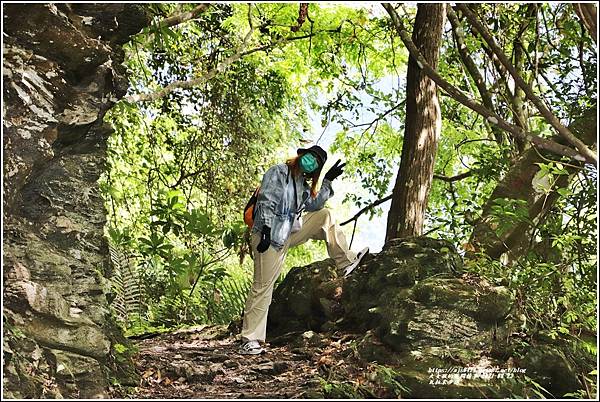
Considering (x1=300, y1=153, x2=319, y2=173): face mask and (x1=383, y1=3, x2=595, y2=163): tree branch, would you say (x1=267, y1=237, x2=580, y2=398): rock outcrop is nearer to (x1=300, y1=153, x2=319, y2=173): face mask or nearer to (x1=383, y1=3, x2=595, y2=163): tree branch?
(x1=300, y1=153, x2=319, y2=173): face mask

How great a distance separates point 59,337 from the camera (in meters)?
4.45

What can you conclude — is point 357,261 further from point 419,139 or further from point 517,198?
point 517,198

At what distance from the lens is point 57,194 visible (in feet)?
16.5

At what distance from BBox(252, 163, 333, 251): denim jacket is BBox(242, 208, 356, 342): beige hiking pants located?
143 mm

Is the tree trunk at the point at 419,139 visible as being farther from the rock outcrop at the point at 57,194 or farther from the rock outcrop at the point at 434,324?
the rock outcrop at the point at 57,194

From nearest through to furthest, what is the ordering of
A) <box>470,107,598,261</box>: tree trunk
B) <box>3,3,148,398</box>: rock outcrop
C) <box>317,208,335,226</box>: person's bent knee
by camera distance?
1. <box>3,3,148,398</box>: rock outcrop
2. <box>317,208,335,226</box>: person's bent knee
3. <box>470,107,598,261</box>: tree trunk

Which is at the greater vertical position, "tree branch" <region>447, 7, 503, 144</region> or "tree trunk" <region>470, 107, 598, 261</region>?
"tree branch" <region>447, 7, 503, 144</region>

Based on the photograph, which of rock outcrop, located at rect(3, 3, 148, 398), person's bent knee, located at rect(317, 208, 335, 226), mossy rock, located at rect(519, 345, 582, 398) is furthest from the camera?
person's bent knee, located at rect(317, 208, 335, 226)

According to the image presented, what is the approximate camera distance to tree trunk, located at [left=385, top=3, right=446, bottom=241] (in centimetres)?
736

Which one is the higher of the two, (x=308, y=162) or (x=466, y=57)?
(x=466, y=57)

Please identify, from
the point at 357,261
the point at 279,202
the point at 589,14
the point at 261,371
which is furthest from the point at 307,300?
the point at 589,14

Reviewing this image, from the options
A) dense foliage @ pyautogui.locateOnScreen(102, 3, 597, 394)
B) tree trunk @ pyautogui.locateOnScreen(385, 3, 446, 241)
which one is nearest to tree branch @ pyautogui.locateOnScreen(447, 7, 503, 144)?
tree trunk @ pyautogui.locateOnScreen(385, 3, 446, 241)

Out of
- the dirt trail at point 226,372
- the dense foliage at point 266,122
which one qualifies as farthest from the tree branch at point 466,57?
the dirt trail at point 226,372

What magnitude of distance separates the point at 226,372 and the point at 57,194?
6.25 feet
